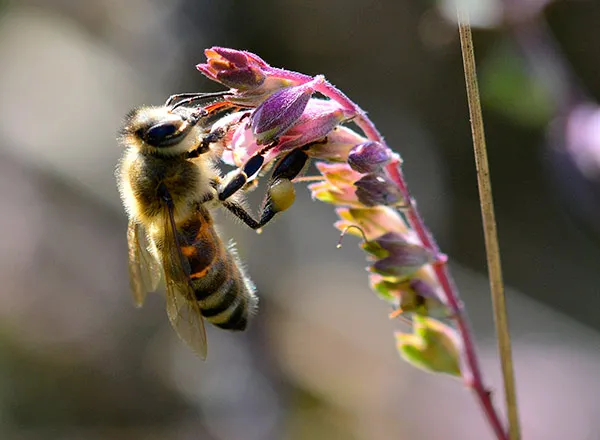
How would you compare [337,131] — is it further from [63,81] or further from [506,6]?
[63,81]

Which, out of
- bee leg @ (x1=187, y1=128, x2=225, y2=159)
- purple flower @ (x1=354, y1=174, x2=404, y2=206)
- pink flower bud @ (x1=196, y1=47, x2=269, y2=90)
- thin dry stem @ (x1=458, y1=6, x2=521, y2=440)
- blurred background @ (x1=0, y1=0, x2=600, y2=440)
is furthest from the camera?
blurred background @ (x1=0, y1=0, x2=600, y2=440)

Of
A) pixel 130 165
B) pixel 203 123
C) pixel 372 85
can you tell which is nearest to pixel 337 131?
pixel 203 123

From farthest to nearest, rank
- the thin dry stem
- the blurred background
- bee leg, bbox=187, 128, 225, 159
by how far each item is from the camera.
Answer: the blurred background, bee leg, bbox=187, 128, 225, 159, the thin dry stem

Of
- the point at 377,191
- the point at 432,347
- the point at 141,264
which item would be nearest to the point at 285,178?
the point at 377,191

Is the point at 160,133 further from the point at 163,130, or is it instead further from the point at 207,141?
the point at 207,141

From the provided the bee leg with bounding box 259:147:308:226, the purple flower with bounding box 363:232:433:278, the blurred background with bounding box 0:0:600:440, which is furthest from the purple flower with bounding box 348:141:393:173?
the blurred background with bounding box 0:0:600:440

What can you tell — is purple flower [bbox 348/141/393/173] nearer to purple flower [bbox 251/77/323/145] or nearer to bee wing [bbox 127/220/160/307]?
purple flower [bbox 251/77/323/145]
